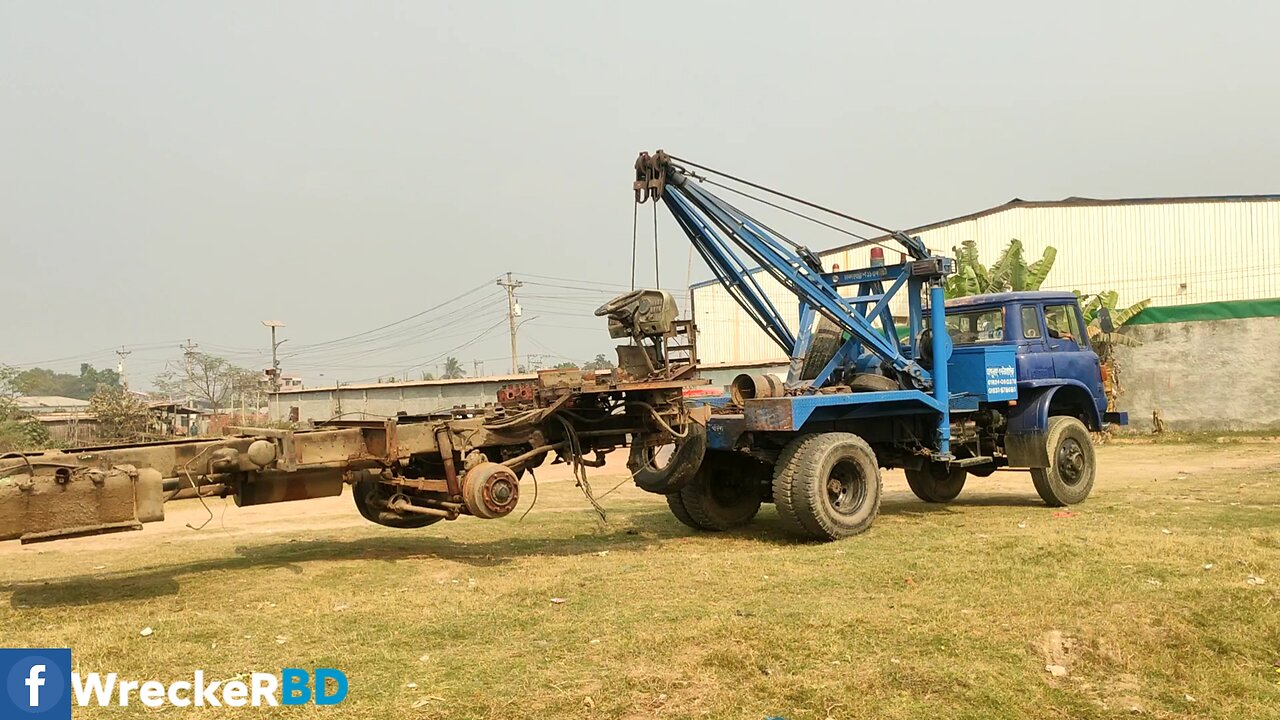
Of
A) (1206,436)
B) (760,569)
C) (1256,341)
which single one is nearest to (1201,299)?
(1256,341)

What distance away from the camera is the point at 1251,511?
9883 mm

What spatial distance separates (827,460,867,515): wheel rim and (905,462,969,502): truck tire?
2968mm

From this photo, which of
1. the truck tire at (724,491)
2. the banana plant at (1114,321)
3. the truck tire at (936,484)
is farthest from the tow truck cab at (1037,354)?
the banana plant at (1114,321)

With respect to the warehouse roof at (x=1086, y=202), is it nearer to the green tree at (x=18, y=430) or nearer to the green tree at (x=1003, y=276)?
the green tree at (x=1003, y=276)

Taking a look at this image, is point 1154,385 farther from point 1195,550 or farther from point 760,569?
point 760,569

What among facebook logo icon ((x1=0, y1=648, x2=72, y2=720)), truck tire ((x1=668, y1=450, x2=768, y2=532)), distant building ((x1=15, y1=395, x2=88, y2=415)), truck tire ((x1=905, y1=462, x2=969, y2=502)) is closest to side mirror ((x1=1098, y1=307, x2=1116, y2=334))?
truck tire ((x1=905, y1=462, x2=969, y2=502))

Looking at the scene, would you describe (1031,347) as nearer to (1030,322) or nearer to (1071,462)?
(1030,322)

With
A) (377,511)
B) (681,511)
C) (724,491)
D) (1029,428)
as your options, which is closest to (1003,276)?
(1029,428)

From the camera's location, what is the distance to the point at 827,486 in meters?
8.86

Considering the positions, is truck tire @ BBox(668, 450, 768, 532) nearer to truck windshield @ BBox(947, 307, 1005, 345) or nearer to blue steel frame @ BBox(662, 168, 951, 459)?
blue steel frame @ BBox(662, 168, 951, 459)

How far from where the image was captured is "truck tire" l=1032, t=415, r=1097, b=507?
1072 cm

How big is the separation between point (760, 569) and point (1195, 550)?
3.34 meters

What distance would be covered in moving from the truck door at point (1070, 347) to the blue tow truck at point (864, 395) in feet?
0.07

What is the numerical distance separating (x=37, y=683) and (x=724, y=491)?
651cm
